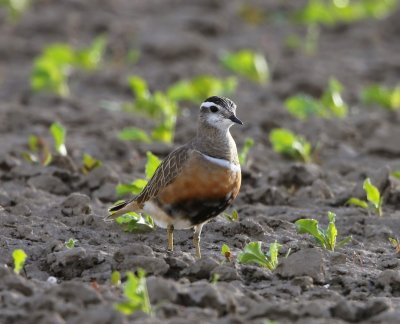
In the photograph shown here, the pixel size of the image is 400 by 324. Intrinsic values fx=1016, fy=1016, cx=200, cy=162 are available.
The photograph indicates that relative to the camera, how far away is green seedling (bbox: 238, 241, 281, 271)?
6.65 m

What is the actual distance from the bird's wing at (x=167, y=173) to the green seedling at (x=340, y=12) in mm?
8137

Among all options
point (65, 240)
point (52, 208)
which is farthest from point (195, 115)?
point (65, 240)

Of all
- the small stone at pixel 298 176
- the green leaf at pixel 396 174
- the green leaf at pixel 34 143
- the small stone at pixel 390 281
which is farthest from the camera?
the green leaf at pixel 34 143

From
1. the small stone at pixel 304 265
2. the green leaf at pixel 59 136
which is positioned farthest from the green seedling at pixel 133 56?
the small stone at pixel 304 265

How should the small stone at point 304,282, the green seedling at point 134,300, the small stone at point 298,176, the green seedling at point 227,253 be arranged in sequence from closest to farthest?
the green seedling at point 134,300
the small stone at point 304,282
the green seedling at point 227,253
the small stone at point 298,176

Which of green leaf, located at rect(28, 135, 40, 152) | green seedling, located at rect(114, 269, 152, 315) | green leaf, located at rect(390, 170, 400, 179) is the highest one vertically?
green leaf, located at rect(28, 135, 40, 152)

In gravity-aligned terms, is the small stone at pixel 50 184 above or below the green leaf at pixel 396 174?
below

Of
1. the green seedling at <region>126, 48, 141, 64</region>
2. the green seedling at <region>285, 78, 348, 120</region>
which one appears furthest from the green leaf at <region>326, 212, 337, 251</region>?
the green seedling at <region>126, 48, 141, 64</region>

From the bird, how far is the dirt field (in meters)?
0.27

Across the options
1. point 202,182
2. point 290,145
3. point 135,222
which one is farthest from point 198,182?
point 290,145

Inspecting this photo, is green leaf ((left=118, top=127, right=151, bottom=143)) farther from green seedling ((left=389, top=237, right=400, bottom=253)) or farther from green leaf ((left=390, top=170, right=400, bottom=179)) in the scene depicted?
green seedling ((left=389, top=237, right=400, bottom=253))

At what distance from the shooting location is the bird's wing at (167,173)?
6.97m

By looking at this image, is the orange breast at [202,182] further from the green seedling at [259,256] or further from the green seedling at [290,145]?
the green seedling at [290,145]

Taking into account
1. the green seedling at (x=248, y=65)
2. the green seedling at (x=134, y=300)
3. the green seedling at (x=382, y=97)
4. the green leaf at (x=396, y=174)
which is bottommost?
the green seedling at (x=134, y=300)
